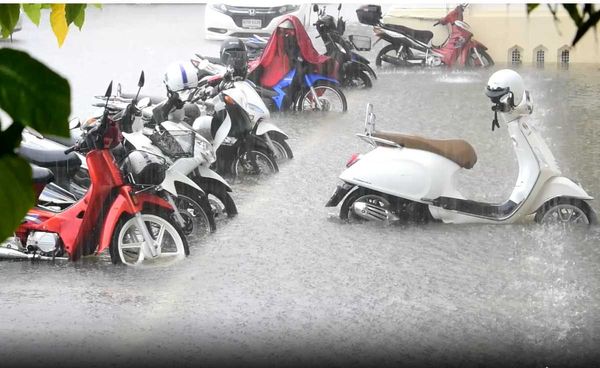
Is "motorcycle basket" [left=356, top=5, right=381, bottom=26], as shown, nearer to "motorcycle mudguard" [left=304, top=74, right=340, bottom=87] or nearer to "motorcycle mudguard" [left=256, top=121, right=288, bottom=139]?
"motorcycle mudguard" [left=304, top=74, right=340, bottom=87]

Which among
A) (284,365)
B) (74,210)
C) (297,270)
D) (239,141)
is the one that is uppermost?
(239,141)

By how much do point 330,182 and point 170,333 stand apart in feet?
2.17

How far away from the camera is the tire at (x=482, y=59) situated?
3012mm

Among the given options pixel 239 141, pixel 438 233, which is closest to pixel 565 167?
pixel 438 233

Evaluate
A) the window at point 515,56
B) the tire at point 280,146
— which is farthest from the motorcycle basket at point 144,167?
the window at point 515,56

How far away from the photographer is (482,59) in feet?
9.89

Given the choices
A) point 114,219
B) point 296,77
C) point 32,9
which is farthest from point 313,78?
point 32,9

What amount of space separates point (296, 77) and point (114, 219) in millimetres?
698

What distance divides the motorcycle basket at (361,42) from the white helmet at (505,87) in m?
0.38

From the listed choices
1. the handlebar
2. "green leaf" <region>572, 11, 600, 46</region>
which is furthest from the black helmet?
"green leaf" <region>572, 11, 600, 46</region>

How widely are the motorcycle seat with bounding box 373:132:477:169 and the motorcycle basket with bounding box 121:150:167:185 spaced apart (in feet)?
2.15

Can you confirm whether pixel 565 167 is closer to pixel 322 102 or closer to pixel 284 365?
pixel 322 102

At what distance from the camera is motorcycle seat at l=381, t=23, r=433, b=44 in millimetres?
2955

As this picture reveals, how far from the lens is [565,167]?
3031mm
